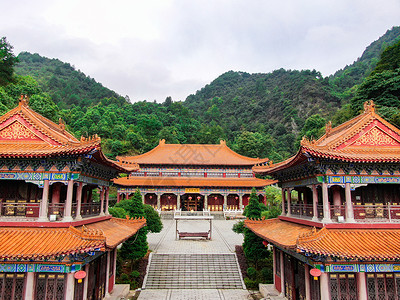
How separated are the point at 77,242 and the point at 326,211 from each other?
8564mm

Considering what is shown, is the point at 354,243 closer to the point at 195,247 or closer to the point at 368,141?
the point at 368,141

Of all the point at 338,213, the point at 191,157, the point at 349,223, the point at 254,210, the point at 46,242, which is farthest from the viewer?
the point at 191,157

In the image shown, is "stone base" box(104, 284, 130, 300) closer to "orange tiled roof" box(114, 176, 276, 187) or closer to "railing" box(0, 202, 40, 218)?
"railing" box(0, 202, 40, 218)

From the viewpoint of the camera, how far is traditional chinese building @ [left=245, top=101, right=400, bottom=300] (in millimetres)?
8977

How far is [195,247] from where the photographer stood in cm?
2094

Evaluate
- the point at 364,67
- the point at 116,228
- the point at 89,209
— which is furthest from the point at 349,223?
the point at 364,67

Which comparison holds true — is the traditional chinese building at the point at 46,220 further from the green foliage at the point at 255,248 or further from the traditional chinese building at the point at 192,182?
the traditional chinese building at the point at 192,182

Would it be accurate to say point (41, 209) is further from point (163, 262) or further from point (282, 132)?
point (282, 132)

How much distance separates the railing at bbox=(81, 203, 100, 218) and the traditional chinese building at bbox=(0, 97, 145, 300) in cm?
4

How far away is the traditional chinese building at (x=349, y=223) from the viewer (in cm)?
898

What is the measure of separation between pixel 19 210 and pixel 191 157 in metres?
34.5

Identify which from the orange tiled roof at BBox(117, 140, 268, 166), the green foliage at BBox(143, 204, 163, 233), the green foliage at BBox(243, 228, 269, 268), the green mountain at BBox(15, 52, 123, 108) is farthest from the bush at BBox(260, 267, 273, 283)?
the green mountain at BBox(15, 52, 123, 108)

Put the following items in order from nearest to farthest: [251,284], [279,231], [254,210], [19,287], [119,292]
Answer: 1. [19,287]
2. [279,231]
3. [119,292]
4. [251,284]
5. [254,210]

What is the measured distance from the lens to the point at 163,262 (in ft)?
59.4
